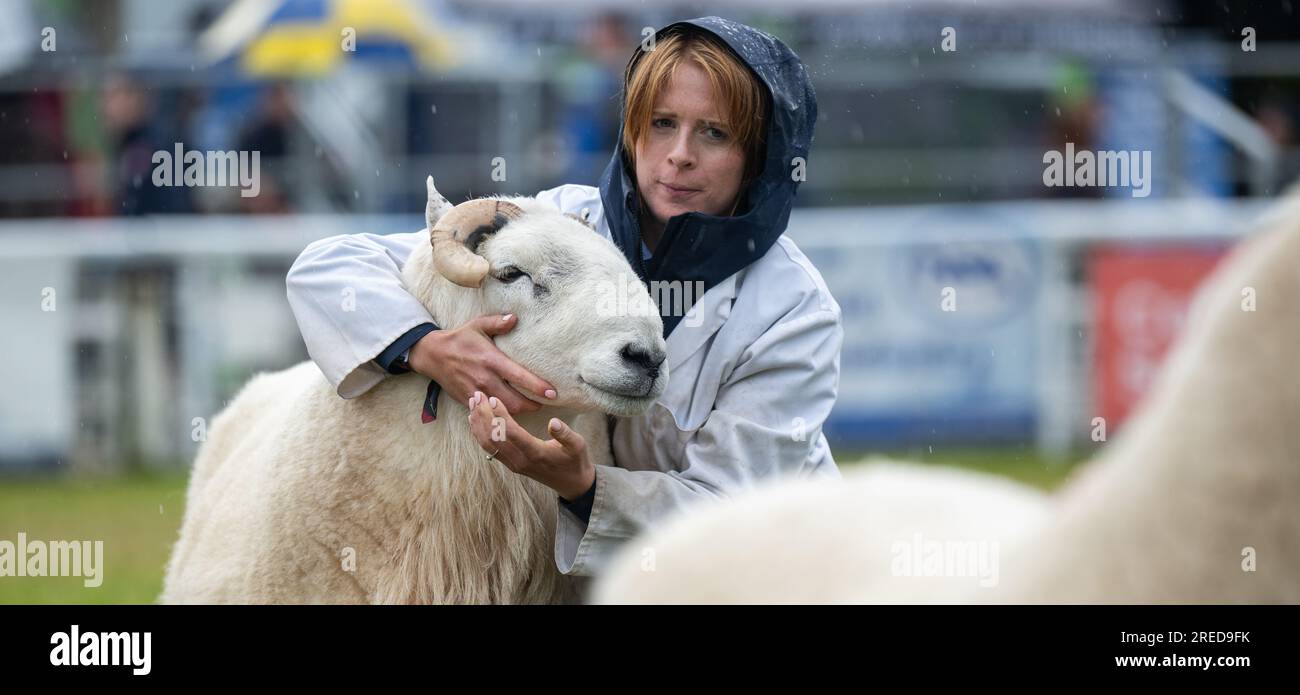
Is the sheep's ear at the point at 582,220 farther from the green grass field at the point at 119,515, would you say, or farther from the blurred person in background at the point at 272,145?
the blurred person in background at the point at 272,145

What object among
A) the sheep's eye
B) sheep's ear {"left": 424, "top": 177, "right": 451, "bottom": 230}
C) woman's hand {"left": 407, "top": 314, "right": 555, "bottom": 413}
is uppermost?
sheep's ear {"left": 424, "top": 177, "right": 451, "bottom": 230}

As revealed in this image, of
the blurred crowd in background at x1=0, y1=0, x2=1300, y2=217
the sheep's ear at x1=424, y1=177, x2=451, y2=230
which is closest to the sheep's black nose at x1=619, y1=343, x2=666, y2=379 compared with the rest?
the sheep's ear at x1=424, y1=177, x2=451, y2=230

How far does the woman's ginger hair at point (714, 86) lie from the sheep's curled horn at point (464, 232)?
0.39m

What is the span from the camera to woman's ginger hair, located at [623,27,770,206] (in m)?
3.52

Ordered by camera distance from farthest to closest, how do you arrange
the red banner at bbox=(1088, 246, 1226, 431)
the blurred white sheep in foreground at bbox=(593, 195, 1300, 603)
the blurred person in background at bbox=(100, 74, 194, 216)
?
the blurred person in background at bbox=(100, 74, 194, 216), the red banner at bbox=(1088, 246, 1226, 431), the blurred white sheep in foreground at bbox=(593, 195, 1300, 603)

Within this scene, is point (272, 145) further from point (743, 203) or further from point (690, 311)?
point (690, 311)

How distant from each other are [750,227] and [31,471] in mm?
7908

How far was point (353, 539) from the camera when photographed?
3.46 metres

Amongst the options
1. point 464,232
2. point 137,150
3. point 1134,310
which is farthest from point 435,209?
point 137,150

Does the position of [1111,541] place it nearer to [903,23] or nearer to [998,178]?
[998,178]

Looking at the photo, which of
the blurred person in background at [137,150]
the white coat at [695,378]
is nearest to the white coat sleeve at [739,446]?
the white coat at [695,378]

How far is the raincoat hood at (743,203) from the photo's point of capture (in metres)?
3.45

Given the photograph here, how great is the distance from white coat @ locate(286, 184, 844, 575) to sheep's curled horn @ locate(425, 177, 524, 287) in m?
0.16

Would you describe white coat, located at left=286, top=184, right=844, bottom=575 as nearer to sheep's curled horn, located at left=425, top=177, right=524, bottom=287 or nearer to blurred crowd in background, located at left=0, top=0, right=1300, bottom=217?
sheep's curled horn, located at left=425, top=177, right=524, bottom=287
